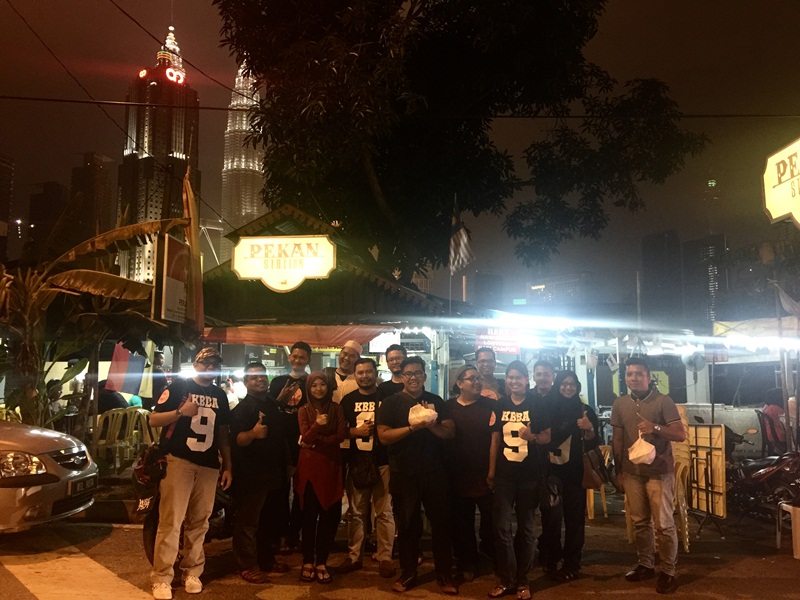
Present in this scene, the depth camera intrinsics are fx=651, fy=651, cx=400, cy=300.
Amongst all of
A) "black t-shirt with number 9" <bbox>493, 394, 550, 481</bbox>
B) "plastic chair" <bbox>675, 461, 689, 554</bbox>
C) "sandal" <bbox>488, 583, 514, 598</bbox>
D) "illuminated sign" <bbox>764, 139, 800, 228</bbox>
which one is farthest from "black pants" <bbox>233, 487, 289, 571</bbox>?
"illuminated sign" <bbox>764, 139, 800, 228</bbox>

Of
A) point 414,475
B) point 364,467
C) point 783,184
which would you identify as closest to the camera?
point 414,475

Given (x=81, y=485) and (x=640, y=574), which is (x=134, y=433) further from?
(x=640, y=574)

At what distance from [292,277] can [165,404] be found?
21.9 ft

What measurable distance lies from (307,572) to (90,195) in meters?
8.91

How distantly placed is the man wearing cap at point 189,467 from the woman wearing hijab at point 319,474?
2.38 feet

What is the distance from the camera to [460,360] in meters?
19.9

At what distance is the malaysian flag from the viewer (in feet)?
46.6

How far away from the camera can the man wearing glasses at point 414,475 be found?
229 inches

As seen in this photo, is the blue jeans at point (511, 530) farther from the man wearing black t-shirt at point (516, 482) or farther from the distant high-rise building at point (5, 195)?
the distant high-rise building at point (5, 195)

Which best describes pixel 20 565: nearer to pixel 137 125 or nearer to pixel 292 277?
pixel 292 277

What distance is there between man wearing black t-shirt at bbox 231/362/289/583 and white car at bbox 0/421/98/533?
2.26m

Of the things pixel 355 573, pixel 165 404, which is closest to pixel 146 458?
pixel 165 404

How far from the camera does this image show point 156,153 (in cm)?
2920

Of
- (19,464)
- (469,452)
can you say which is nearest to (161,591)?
(19,464)
